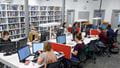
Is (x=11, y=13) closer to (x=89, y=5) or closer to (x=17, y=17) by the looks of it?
(x=17, y=17)

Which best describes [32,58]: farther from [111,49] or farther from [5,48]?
[111,49]

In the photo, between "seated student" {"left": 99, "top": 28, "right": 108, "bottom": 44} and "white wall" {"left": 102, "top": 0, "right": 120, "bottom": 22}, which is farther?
"white wall" {"left": 102, "top": 0, "right": 120, "bottom": 22}

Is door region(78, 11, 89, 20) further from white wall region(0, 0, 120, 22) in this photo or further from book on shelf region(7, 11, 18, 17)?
book on shelf region(7, 11, 18, 17)

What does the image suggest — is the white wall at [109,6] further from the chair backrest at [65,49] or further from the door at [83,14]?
the chair backrest at [65,49]

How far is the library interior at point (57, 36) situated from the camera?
11.5ft

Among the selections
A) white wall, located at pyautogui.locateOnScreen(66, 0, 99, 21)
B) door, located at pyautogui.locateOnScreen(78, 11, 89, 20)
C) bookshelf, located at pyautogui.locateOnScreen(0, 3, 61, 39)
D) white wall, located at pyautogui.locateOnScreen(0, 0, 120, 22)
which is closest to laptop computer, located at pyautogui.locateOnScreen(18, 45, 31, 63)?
bookshelf, located at pyautogui.locateOnScreen(0, 3, 61, 39)

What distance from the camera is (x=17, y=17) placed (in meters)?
7.46

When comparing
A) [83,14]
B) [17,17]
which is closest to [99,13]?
[83,14]

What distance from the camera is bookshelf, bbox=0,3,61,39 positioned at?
684 centimetres

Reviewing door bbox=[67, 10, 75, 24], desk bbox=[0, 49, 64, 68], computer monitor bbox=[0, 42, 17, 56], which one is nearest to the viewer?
desk bbox=[0, 49, 64, 68]

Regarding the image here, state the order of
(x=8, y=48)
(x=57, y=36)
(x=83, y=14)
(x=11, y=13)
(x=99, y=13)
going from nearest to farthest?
1. (x=8, y=48)
2. (x=57, y=36)
3. (x=11, y=13)
4. (x=83, y=14)
5. (x=99, y=13)

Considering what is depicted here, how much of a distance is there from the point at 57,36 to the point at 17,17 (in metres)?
3.09

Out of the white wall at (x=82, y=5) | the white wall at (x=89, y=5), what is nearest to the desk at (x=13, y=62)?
the white wall at (x=89, y=5)

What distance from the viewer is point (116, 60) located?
603cm
